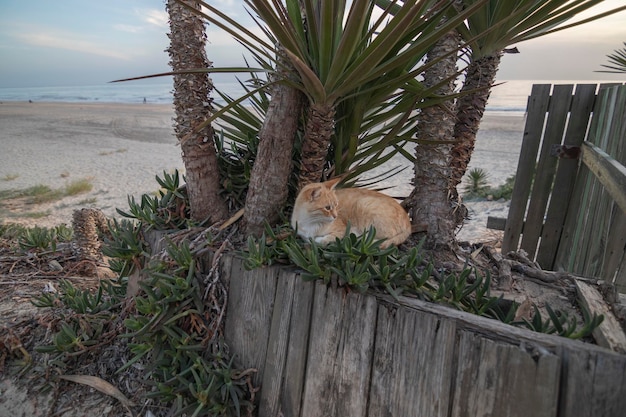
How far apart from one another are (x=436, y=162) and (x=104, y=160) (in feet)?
42.7

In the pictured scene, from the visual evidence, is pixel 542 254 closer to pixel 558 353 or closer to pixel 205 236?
pixel 558 353

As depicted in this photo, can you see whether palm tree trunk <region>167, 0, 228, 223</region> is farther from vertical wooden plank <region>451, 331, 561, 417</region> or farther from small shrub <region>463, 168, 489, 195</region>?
small shrub <region>463, 168, 489, 195</region>

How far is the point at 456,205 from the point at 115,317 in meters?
1.97

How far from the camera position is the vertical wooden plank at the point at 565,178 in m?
3.07

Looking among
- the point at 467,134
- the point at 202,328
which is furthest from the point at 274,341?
the point at 467,134

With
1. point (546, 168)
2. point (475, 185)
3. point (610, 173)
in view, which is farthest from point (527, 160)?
point (475, 185)

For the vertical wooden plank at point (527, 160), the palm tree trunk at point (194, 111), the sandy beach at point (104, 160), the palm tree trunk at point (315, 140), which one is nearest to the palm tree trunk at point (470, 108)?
the palm tree trunk at point (315, 140)

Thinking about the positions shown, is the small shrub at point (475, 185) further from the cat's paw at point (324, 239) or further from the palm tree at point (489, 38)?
the cat's paw at point (324, 239)

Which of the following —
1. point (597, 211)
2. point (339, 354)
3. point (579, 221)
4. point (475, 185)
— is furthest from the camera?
point (475, 185)

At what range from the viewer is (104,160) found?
12344mm

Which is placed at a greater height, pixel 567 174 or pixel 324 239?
pixel 567 174

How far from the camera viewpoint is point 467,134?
191 centimetres

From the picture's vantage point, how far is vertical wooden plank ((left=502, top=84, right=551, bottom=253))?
3.21 metres

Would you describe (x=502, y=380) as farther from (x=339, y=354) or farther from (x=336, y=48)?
(x=336, y=48)
